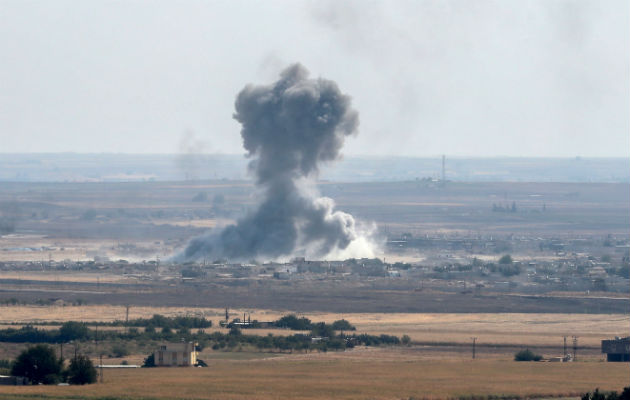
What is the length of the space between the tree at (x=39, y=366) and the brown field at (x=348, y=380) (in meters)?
2.38

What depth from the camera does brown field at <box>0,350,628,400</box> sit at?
8500 cm

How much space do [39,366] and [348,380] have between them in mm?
17022

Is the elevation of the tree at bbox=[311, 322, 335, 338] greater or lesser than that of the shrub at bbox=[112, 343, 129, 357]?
greater

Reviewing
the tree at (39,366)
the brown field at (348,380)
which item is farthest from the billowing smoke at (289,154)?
the tree at (39,366)

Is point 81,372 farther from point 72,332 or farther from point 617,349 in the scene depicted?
point 617,349

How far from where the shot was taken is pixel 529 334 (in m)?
119

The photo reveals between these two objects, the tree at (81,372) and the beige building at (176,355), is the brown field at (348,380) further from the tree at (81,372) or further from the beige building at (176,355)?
the beige building at (176,355)

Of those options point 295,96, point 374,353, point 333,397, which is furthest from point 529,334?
point 295,96

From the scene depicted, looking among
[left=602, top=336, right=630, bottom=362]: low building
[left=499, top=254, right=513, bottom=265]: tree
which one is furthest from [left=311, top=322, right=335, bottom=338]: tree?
[left=499, top=254, right=513, bottom=265]: tree

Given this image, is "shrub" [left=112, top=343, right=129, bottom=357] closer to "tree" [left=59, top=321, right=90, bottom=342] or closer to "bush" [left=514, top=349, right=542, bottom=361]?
"tree" [left=59, top=321, right=90, bottom=342]

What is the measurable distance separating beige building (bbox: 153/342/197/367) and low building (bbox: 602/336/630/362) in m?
26.4

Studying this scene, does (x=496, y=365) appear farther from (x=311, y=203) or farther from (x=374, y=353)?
(x=311, y=203)

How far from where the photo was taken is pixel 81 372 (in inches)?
3516

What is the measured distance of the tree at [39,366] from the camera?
90125 mm
